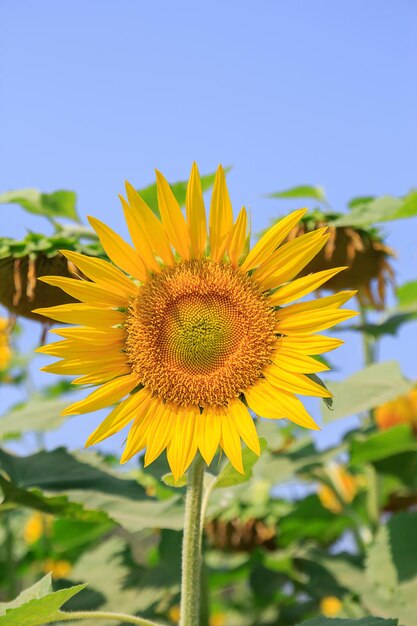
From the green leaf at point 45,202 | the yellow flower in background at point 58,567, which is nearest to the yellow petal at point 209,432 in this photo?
the green leaf at point 45,202

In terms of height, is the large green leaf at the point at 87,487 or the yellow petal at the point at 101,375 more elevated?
the yellow petal at the point at 101,375

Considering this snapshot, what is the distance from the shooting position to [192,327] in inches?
62.5

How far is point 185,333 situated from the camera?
1.58 metres

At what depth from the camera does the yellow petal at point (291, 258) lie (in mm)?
1466

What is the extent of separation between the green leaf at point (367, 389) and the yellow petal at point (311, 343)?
0.66 metres

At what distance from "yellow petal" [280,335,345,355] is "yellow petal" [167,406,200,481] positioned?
0.21 m

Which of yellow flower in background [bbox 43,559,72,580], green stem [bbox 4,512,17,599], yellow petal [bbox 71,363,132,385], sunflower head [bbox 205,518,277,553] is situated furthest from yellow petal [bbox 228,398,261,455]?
yellow flower in background [bbox 43,559,72,580]

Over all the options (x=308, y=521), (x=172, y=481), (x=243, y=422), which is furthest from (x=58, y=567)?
(x=243, y=422)

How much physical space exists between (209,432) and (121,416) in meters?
0.16

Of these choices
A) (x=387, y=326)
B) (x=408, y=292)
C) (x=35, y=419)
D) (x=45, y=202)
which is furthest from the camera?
(x=408, y=292)

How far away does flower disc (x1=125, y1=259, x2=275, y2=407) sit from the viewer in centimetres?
152

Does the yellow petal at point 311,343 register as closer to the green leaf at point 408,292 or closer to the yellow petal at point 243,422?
the yellow petal at point 243,422

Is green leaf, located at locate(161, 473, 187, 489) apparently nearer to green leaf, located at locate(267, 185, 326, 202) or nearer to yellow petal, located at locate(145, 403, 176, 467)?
yellow petal, located at locate(145, 403, 176, 467)

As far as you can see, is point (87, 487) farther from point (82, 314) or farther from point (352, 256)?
point (352, 256)
